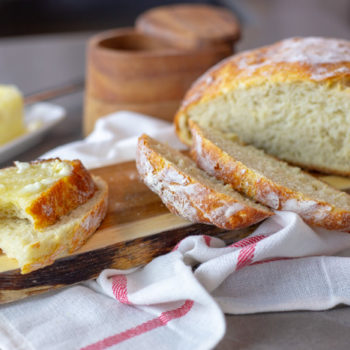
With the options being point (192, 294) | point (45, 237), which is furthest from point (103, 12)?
point (192, 294)

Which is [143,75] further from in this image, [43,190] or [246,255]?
[246,255]

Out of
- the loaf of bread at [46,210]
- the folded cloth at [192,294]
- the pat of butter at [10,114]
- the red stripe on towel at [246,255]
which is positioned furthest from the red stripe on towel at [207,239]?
the pat of butter at [10,114]

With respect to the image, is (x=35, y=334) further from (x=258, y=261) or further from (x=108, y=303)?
(x=258, y=261)

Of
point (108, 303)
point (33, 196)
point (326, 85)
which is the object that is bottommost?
point (108, 303)

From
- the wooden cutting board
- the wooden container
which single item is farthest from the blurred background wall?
the wooden cutting board

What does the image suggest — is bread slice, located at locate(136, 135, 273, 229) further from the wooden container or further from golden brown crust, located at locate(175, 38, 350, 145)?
the wooden container

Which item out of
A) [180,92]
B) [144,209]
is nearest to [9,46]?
[180,92]

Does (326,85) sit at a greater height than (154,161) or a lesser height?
greater
